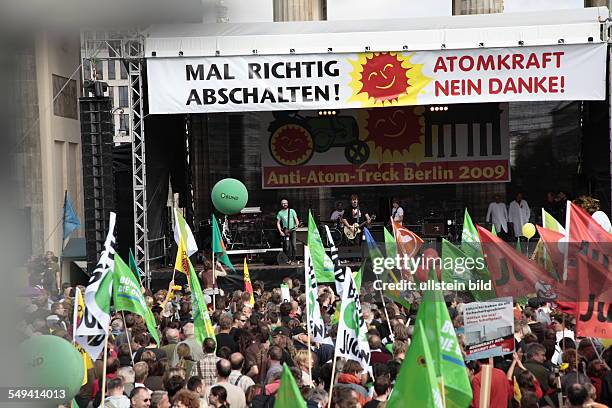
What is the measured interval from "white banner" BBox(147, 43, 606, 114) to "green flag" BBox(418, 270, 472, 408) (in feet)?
47.2

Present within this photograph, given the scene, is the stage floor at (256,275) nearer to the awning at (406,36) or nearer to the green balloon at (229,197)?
the green balloon at (229,197)

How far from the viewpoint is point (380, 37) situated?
20344 millimetres

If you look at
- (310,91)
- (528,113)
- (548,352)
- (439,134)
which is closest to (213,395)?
(548,352)

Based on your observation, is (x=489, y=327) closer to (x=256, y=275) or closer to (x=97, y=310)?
(x=97, y=310)

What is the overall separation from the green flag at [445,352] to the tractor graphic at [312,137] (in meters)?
20.7

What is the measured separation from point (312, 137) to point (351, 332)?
63.9 feet

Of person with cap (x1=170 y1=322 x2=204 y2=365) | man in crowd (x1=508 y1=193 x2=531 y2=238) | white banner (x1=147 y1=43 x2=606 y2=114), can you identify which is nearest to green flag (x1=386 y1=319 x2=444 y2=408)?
person with cap (x1=170 y1=322 x2=204 y2=365)

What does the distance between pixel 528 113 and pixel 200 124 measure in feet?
29.8

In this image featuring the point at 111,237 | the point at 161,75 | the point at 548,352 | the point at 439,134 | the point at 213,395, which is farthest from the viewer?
the point at 439,134

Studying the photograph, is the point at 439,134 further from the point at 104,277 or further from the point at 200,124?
the point at 104,277

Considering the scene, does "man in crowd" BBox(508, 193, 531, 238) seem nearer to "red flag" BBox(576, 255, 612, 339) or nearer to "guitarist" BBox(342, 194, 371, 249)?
"guitarist" BBox(342, 194, 371, 249)

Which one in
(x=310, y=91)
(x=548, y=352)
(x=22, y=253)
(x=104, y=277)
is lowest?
(x=548, y=352)

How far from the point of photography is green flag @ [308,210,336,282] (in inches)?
512

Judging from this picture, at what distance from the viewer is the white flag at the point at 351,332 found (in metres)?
7.29
